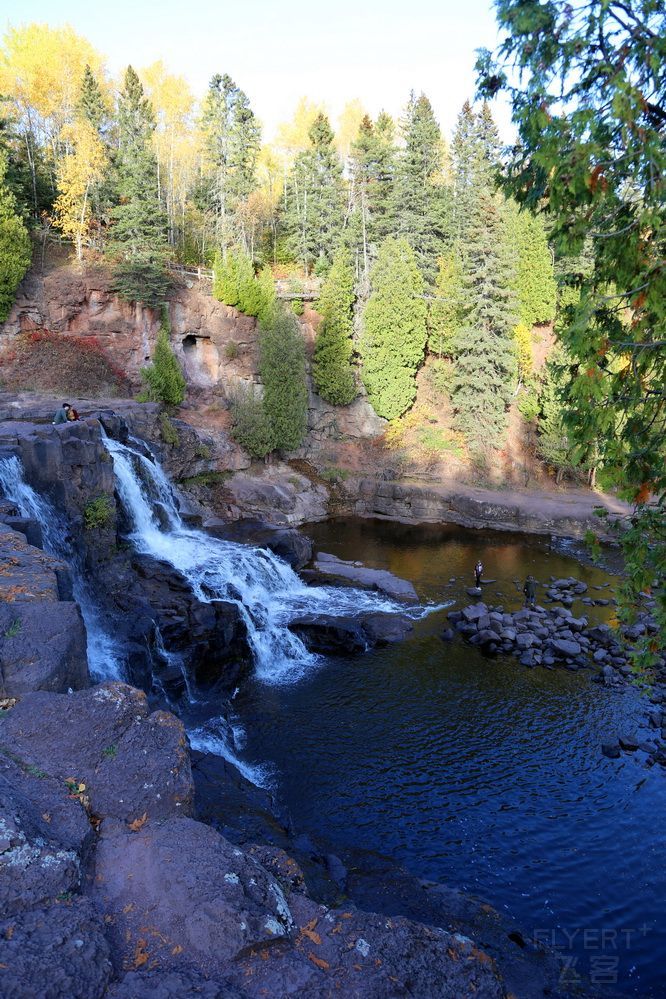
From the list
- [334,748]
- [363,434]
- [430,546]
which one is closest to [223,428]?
[363,434]

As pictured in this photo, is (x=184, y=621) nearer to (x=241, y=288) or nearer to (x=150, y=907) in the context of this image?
(x=150, y=907)

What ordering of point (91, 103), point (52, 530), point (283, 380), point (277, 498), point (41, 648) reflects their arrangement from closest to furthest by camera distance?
point (41, 648) → point (52, 530) → point (277, 498) → point (283, 380) → point (91, 103)

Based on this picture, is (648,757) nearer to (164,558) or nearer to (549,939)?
(549,939)

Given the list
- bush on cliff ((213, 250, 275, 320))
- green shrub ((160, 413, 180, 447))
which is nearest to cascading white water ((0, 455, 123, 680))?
green shrub ((160, 413, 180, 447))

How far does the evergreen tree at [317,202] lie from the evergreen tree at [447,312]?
7.89 metres

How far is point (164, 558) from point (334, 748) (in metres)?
9.22

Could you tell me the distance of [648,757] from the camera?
13250 millimetres

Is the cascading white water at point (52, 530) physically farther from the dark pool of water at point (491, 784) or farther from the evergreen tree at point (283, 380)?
the evergreen tree at point (283, 380)

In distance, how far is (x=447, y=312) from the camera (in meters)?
37.0

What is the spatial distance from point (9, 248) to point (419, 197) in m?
24.1

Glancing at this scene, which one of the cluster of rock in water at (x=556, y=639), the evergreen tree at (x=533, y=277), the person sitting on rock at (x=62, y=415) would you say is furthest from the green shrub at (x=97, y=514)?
the evergreen tree at (x=533, y=277)

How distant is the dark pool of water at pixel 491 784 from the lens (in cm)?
964

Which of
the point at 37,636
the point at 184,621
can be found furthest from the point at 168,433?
the point at 37,636

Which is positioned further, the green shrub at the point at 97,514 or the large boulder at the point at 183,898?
the green shrub at the point at 97,514
